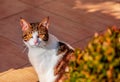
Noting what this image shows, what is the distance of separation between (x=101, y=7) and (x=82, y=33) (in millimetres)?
628

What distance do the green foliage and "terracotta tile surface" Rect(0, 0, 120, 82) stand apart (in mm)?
1969

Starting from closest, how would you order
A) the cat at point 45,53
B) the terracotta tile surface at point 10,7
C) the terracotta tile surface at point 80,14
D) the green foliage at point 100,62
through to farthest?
the green foliage at point 100,62 < the cat at point 45,53 < the terracotta tile surface at point 80,14 < the terracotta tile surface at point 10,7

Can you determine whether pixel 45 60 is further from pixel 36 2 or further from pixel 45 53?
pixel 36 2

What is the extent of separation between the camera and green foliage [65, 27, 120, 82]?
38.2 inches

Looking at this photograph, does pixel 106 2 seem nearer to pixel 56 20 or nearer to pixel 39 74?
pixel 56 20

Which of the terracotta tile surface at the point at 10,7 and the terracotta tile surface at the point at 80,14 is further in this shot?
the terracotta tile surface at the point at 10,7

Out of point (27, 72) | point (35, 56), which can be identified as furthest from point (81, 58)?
point (27, 72)

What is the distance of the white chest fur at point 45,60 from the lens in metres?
1.86

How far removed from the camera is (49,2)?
410 centimetres

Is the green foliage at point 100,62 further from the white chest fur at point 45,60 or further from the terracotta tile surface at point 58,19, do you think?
the terracotta tile surface at point 58,19

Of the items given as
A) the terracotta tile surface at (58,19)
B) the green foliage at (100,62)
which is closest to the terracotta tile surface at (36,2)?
the terracotta tile surface at (58,19)

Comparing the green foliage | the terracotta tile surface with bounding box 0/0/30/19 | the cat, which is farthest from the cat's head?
the terracotta tile surface with bounding box 0/0/30/19

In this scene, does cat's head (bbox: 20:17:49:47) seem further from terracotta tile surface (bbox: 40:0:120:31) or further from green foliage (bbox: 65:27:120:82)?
terracotta tile surface (bbox: 40:0:120:31)

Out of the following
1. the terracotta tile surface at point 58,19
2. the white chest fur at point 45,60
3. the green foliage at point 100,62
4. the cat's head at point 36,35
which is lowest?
the terracotta tile surface at point 58,19
